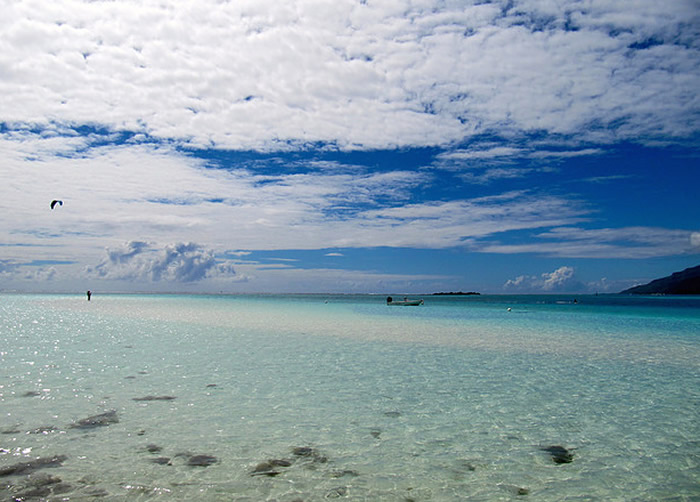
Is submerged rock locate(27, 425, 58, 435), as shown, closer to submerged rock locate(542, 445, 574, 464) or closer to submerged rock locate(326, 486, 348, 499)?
submerged rock locate(326, 486, 348, 499)

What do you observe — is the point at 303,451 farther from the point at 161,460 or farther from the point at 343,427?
the point at 161,460

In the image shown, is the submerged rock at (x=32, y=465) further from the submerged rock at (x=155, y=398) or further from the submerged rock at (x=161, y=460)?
the submerged rock at (x=155, y=398)

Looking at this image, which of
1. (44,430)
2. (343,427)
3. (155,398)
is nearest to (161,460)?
(44,430)

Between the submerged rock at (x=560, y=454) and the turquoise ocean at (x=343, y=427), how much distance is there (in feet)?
0.14

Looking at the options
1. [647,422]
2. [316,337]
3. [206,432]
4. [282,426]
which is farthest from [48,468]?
[316,337]

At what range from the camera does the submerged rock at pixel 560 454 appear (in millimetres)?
7984

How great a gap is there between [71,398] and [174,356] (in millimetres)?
7313

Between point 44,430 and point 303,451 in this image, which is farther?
point 44,430

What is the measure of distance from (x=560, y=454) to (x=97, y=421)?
9232 mm

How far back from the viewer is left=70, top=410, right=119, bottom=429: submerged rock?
30.4 feet

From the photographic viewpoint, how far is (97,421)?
9.59m

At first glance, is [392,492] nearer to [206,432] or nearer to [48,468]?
[206,432]

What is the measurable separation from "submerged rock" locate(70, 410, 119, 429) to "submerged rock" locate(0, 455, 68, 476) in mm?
1725

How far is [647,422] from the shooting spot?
10.3 meters
